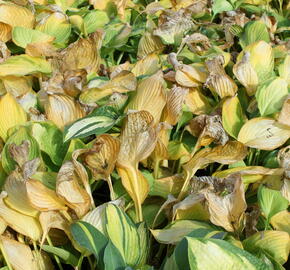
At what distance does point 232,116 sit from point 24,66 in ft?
1.52

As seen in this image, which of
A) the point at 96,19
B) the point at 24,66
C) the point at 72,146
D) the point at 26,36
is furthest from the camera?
the point at 96,19

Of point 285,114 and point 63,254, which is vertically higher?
point 285,114

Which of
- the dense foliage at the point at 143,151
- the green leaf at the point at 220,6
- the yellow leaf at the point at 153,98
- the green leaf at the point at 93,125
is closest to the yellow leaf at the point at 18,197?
the dense foliage at the point at 143,151

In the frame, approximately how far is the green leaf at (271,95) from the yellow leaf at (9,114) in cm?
44

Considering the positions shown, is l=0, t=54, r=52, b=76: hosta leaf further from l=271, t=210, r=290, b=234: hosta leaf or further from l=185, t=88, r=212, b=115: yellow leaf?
l=271, t=210, r=290, b=234: hosta leaf

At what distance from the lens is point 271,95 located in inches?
38.3

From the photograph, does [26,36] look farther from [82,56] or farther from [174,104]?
[174,104]

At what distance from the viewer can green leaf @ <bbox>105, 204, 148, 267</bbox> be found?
0.72 metres

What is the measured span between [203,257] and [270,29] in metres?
0.90

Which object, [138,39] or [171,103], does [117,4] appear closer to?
[138,39]

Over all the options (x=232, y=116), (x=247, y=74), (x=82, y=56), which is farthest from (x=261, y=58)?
(x=82, y=56)

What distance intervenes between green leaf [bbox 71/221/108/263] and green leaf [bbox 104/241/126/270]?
0.02 m

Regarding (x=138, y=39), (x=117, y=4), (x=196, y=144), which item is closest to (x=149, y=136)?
(x=196, y=144)

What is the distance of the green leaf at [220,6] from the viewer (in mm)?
1472
